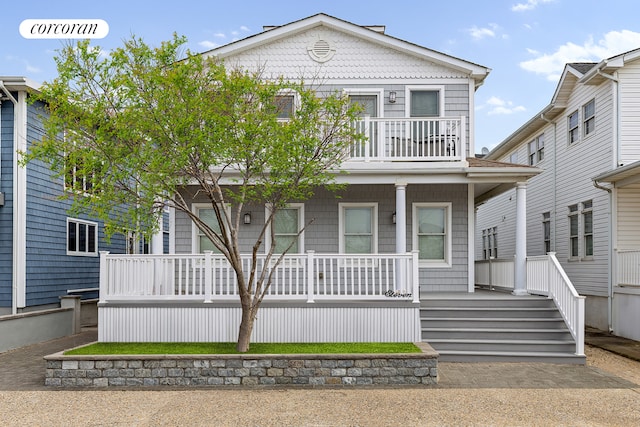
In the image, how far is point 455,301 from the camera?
1041cm

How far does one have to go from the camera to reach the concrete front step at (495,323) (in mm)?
9789

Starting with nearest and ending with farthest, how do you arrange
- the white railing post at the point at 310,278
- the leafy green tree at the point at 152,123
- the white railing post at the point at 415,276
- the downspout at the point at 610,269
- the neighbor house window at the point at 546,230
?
1. the leafy green tree at the point at 152,123
2. the white railing post at the point at 415,276
3. the white railing post at the point at 310,278
4. the downspout at the point at 610,269
5. the neighbor house window at the point at 546,230

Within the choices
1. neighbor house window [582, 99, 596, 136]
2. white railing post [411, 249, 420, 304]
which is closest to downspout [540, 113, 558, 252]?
neighbor house window [582, 99, 596, 136]

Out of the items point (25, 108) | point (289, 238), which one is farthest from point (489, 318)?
point (25, 108)

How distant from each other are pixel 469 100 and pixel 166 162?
309 inches

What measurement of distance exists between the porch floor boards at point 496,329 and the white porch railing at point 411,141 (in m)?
3.06

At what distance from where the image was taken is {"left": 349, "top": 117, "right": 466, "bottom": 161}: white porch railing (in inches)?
443

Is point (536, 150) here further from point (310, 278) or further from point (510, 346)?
point (310, 278)

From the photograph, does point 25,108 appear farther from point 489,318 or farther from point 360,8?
point 489,318

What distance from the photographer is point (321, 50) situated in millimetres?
12695

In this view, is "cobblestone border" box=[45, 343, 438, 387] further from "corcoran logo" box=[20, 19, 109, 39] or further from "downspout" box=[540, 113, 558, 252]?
"downspout" box=[540, 113, 558, 252]

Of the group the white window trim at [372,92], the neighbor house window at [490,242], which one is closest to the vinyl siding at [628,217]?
the white window trim at [372,92]

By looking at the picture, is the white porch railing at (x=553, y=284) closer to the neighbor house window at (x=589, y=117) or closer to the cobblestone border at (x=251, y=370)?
the cobblestone border at (x=251, y=370)

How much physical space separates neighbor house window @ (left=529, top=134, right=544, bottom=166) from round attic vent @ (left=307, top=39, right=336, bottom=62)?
9175 mm
